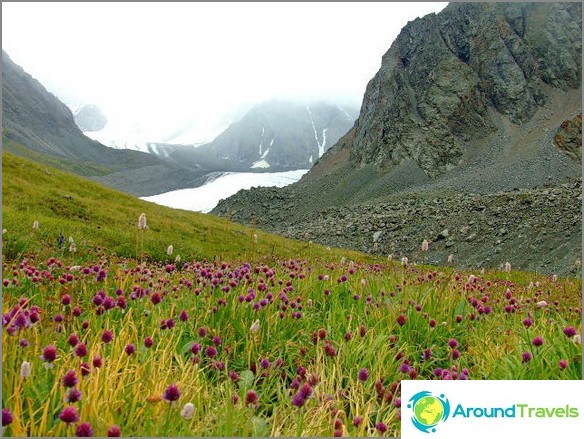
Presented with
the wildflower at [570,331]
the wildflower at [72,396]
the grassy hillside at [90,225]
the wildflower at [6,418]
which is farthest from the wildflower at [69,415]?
the grassy hillside at [90,225]

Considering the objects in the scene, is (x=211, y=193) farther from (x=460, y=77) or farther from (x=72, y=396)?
(x=72, y=396)

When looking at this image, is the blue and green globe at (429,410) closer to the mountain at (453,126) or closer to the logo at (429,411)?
the logo at (429,411)

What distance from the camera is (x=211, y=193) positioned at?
15412cm

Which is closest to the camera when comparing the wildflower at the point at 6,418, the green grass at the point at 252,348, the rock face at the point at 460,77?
the wildflower at the point at 6,418

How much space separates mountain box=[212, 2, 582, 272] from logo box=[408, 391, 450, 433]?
54.3 metres

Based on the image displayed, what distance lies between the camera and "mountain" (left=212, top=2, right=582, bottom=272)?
263ft

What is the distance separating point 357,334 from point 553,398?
2444mm

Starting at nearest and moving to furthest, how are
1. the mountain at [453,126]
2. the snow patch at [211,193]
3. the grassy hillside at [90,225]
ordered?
1. the grassy hillside at [90,225]
2. the mountain at [453,126]
3. the snow patch at [211,193]

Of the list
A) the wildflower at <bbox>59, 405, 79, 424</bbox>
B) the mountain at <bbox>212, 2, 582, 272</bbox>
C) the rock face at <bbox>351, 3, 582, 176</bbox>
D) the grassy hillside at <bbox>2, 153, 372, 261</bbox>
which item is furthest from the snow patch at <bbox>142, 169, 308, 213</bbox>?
the wildflower at <bbox>59, 405, 79, 424</bbox>

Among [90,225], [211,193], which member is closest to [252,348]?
[90,225]

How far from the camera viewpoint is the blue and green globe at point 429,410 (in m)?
2.54

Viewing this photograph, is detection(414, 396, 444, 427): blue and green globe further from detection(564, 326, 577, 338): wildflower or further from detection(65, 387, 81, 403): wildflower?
detection(564, 326, 577, 338): wildflower

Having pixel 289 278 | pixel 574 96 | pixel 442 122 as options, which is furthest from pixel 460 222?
pixel 574 96

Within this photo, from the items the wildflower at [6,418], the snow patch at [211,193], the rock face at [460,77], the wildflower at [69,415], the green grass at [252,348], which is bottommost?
the green grass at [252,348]
